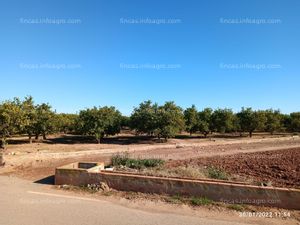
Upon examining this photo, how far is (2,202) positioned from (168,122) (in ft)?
93.6

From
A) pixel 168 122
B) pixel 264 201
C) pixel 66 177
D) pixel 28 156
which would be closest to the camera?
pixel 264 201

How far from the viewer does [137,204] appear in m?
7.76

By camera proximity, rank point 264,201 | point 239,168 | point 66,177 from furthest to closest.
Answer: point 239,168 < point 66,177 < point 264,201

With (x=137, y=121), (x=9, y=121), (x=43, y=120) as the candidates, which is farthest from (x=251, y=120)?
(x=9, y=121)

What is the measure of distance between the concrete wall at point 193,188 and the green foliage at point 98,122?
23.9 meters

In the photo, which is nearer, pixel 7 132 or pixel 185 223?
pixel 185 223

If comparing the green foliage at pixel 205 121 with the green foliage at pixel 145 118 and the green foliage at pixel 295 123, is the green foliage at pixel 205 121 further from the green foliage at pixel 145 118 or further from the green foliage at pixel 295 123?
the green foliage at pixel 295 123

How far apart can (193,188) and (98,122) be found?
2751cm

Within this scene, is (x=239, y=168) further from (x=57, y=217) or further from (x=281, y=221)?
(x=57, y=217)

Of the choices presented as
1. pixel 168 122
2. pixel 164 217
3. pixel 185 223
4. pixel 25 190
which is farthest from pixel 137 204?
pixel 168 122

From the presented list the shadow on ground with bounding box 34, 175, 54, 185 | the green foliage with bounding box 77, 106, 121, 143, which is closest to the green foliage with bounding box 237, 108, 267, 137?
the green foliage with bounding box 77, 106, 121, 143

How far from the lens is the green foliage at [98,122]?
33781mm

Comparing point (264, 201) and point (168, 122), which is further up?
point (168, 122)

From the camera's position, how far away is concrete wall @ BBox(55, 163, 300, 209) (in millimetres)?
7176
